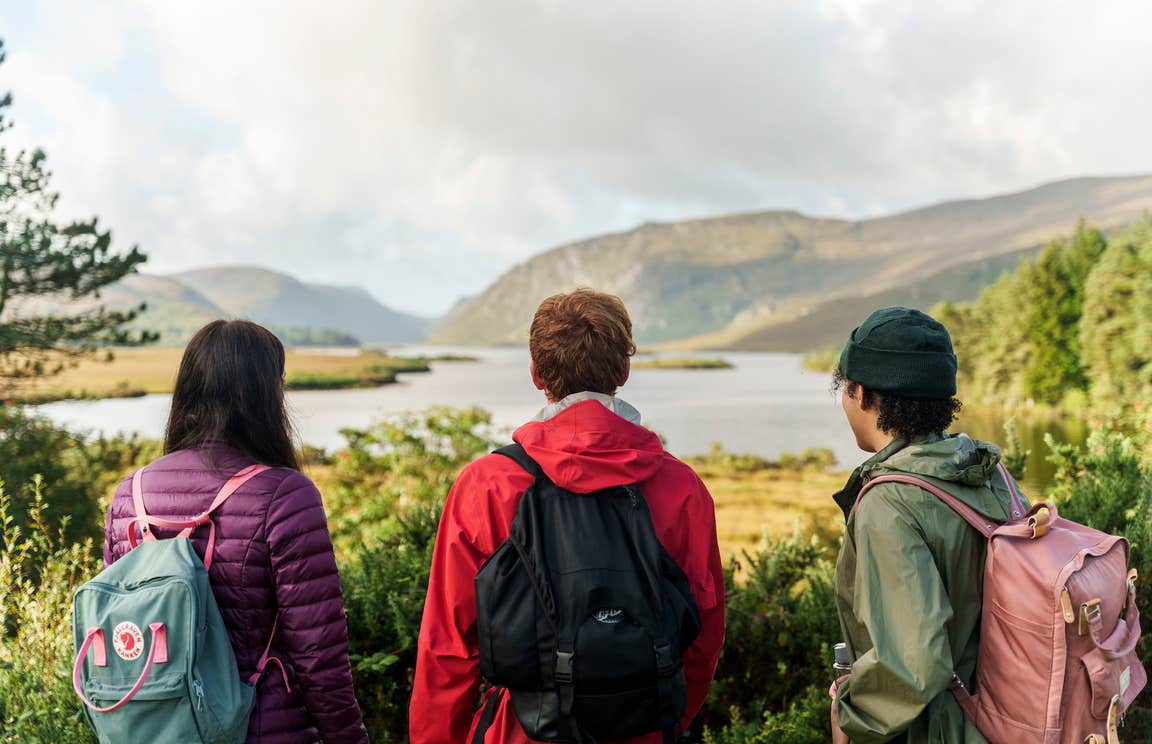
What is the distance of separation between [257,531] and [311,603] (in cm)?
25

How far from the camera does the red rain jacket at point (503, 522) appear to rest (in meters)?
1.98

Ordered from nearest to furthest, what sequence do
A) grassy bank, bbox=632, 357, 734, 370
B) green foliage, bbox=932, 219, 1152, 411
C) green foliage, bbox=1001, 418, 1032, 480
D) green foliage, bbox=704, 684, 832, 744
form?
green foliage, bbox=704, 684, 832, 744
green foliage, bbox=1001, 418, 1032, 480
green foliage, bbox=932, 219, 1152, 411
grassy bank, bbox=632, 357, 734, 370

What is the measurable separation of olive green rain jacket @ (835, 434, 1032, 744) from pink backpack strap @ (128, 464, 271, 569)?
1.67 metres

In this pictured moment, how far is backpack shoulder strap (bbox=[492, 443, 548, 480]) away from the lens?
1994 mm

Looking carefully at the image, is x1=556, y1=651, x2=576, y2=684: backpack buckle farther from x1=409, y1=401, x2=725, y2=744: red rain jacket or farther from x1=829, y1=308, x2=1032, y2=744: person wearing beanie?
x1=829, y1=308, x2=1032, y2=744: person wearing beanie

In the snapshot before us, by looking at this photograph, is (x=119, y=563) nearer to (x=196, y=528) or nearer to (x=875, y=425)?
(x=196, y=528)

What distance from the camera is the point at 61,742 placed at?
3.12 meters

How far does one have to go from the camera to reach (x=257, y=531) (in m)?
2.06

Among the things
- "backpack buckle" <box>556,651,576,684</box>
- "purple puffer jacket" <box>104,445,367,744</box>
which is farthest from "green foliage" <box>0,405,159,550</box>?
"backpack buckle" <box>556,651,576,684</box>

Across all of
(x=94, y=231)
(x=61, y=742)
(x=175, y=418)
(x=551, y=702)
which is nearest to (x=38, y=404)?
(x=94, y=231)

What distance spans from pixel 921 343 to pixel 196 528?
6.75 ft

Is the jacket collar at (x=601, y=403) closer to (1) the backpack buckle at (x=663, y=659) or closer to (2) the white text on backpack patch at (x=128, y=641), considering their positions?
(1) the backpack buckle at (x=663, y=659)

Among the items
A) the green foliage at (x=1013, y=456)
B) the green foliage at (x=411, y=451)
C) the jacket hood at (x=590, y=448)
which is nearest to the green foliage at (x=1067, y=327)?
the green foliage at (x=411, y=451)

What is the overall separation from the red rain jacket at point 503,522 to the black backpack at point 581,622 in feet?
0.24
